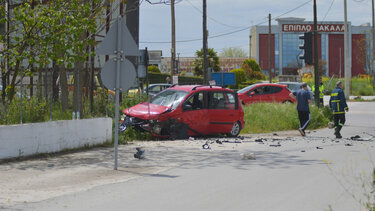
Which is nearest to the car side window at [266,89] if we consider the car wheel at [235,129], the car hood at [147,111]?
the car wheel at [235,129]

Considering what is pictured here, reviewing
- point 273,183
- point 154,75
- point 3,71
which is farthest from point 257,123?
point 154,75

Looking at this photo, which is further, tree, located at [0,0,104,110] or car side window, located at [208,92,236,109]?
car side window, located at [208,92,236,109]

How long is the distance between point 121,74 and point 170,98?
6.00 m

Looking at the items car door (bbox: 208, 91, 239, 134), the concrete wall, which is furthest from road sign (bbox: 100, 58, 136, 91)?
car door (bbox: 208, 91, 239, 134)

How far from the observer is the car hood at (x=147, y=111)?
1473cm

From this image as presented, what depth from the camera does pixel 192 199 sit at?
278 inches

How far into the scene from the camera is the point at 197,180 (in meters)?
8.61

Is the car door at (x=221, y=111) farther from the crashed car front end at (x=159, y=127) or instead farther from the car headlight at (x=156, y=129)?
the car headlight at (x=156, y=129)

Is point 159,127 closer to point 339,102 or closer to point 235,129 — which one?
point 235,129

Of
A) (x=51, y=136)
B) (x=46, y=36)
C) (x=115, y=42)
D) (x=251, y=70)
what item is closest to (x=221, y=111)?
(x=51, y=136)

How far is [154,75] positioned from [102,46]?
39.1m

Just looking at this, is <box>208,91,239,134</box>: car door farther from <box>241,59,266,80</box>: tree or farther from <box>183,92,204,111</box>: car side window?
<box>241,59,266,80</box>: tree

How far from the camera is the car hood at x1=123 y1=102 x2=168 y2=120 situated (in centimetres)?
1473

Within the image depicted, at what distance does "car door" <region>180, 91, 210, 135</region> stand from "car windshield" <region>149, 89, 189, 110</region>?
239 millimetres
